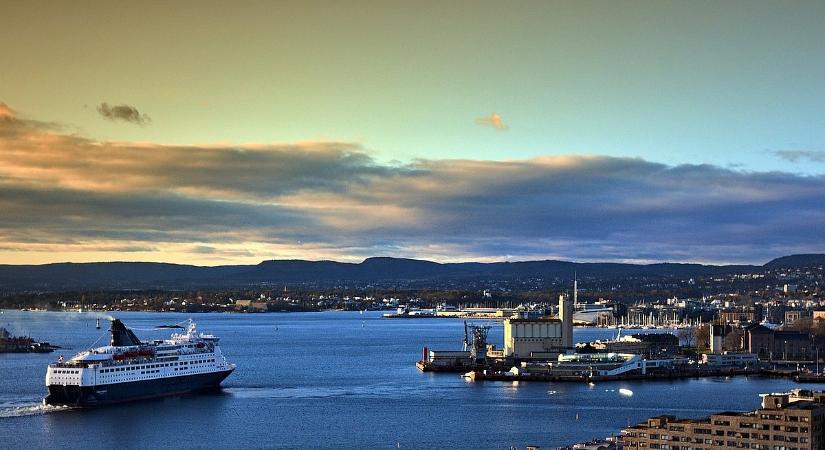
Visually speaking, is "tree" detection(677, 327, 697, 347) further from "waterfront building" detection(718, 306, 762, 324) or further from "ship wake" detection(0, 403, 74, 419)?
"ship wake" detection(0, 403, 74, 419)

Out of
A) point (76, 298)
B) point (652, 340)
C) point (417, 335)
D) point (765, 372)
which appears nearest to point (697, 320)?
point (417, 335)

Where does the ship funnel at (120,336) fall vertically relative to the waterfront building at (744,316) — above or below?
below

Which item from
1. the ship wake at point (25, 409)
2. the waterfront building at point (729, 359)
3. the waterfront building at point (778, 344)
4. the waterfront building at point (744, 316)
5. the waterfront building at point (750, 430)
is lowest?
the ship wake at point (25, 409)

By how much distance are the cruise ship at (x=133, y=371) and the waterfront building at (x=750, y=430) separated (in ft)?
67.6

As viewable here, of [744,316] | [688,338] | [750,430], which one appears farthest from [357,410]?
[744,316]

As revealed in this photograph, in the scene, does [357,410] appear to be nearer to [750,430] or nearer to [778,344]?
[750,430]

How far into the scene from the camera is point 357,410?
40000 mm

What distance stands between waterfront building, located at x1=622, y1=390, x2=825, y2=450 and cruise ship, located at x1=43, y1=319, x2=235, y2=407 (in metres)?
20.6

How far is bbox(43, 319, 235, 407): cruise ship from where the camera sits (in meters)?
40.5

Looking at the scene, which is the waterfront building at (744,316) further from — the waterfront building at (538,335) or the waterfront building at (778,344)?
the waterfront building at (538,335)

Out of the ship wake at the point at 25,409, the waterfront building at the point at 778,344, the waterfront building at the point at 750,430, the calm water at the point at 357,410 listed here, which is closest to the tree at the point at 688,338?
the waterfront building at the point at 778,344

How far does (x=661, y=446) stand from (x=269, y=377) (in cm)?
3002

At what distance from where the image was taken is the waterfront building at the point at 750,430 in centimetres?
2434

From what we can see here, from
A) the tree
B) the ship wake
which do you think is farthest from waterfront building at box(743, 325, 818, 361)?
the ship wake
